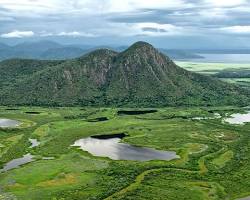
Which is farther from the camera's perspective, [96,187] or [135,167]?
[135,167]

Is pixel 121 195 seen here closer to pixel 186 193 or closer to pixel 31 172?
pixel 186 193

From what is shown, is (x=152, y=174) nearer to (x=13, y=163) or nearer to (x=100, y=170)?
(x=100, y=170)

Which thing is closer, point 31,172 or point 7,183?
point 7,183

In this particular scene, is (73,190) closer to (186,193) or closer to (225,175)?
(186,193)

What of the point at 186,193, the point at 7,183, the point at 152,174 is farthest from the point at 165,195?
the point at 7,183

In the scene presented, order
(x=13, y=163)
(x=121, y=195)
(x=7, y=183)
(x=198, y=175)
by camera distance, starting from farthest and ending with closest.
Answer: (x=13, y=163) < (x=198, y=175) < (x=7, y=183) < (x=121, y=195)

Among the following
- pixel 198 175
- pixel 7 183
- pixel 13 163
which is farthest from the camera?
pixel 13 163

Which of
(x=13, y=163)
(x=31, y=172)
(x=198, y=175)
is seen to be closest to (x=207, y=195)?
(x=198, y=175)

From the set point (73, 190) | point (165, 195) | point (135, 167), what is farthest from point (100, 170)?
point (165, 195)
